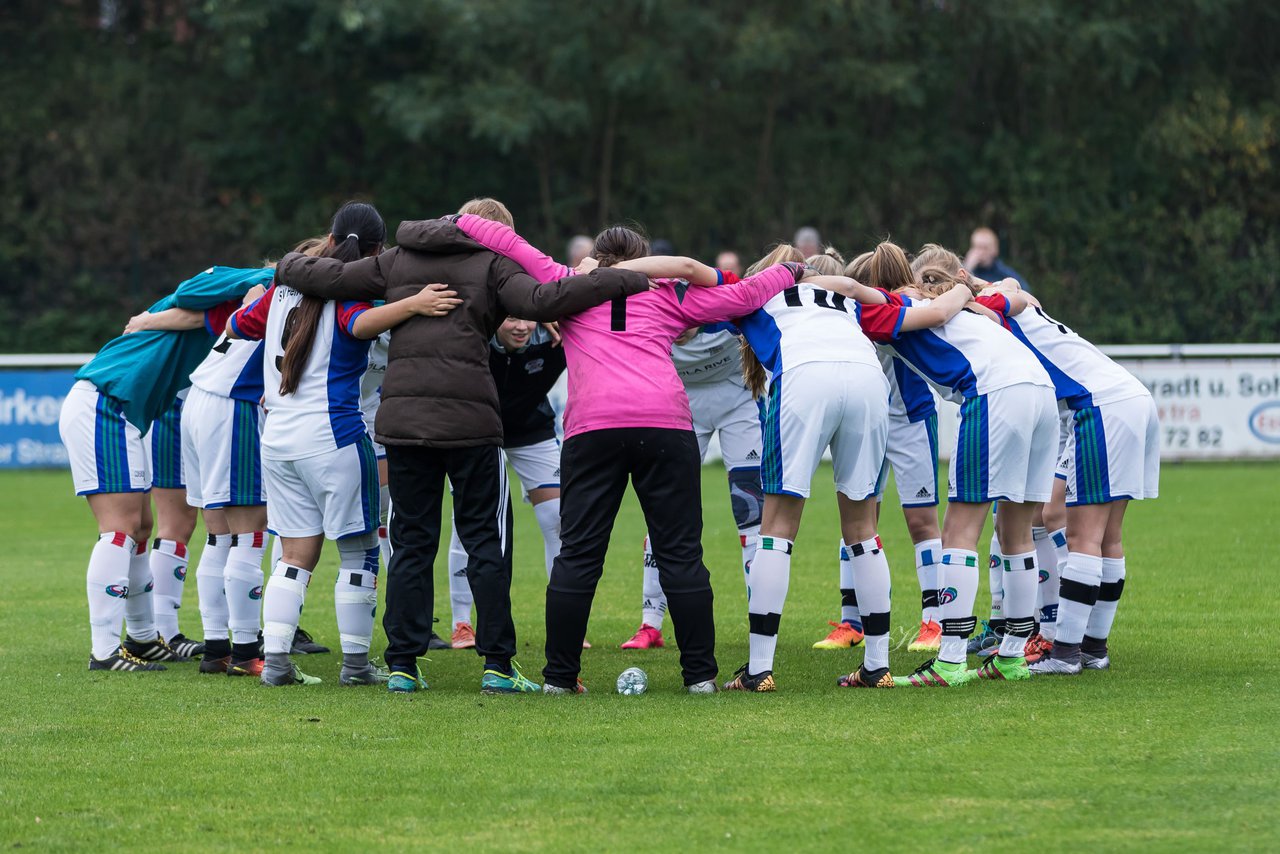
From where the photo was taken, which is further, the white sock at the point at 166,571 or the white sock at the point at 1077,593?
the white sock at the point at 166,571

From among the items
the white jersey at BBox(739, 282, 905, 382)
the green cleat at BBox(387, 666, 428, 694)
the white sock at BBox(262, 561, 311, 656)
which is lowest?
the green cleat at BBox(387, 666, 428, 694)

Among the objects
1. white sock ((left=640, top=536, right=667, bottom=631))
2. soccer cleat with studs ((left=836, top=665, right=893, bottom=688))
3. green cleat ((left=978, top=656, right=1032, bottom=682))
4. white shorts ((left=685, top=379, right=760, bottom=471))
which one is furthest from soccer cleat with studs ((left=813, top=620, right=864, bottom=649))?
soccer cleat with studs ((left=836, top=665, right=893, bottom=688))

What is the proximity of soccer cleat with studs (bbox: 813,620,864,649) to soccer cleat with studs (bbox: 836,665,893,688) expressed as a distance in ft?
3.94

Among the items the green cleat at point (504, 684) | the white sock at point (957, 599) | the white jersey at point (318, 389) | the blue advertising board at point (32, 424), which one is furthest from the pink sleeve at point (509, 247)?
the blue advertising board at point (32, 424)

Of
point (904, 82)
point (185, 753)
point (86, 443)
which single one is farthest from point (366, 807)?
point (904, 82)

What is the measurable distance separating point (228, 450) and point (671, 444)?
224 centimetres

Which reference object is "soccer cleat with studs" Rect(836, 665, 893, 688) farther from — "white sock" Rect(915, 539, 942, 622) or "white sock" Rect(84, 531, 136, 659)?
"white sock" Rect(84, 531, 136, 659)

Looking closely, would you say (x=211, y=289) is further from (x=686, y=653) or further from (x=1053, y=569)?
(x=1053, y=569)

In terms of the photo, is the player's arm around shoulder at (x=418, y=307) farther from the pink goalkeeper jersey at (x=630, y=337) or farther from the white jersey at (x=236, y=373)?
the white jersey at (x=236, y=373)

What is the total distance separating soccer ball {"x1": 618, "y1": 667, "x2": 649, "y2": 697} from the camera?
6789 mm

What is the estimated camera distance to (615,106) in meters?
26.8

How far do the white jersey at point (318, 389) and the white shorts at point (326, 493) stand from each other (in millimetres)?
50

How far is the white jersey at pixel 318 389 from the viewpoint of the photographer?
22.7 ft

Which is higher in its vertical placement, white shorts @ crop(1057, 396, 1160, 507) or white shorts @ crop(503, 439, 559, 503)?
white shorts @ crop(1057, 396, 1160, 507)
